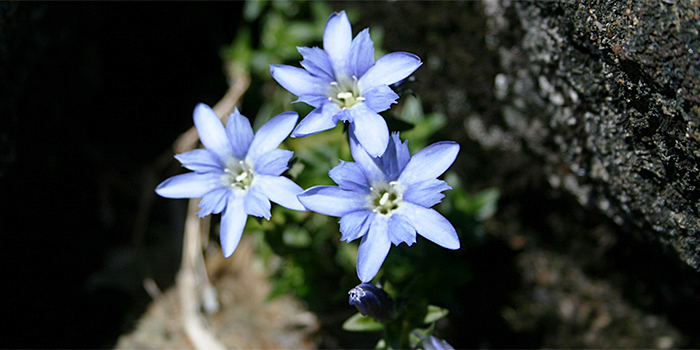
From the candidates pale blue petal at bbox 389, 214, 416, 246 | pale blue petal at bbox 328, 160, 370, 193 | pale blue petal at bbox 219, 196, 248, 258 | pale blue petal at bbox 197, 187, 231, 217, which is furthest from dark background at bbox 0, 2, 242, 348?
pale blue petal at bbox 389, 214, 416, 246

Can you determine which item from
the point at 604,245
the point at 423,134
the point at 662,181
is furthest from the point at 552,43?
the point at 604,245

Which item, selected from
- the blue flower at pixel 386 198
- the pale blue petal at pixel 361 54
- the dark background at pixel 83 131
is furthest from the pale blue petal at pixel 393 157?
the dark background at pixel 83 131

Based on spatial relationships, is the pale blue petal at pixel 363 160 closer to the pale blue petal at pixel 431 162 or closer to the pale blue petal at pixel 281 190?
the pale blue petal at pixel 431 162

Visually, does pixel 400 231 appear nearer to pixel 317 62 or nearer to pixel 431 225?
pixel 431 225

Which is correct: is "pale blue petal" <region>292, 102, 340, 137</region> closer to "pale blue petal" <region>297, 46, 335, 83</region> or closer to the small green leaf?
"pale blue petal" <region>297, 46, 335, 83</region>

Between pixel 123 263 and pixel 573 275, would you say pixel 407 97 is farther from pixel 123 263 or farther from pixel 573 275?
pixel 123 263

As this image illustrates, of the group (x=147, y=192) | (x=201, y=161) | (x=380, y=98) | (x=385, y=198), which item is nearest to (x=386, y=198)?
(x=385, y=198)
